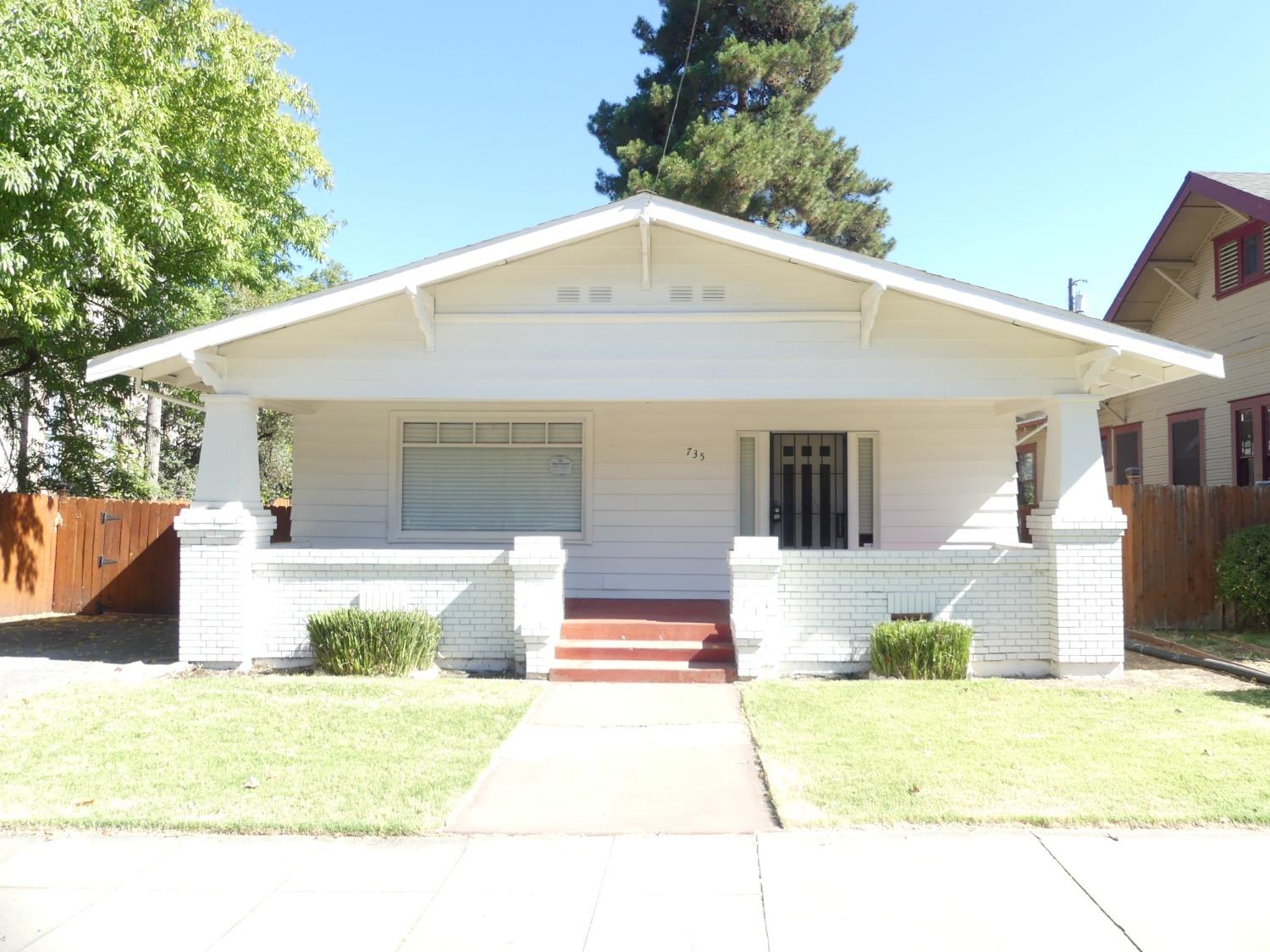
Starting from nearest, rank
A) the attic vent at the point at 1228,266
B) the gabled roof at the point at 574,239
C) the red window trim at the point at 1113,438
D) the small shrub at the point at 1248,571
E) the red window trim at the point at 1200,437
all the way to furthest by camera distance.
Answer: the gabled roof at the point at 574,239
the small shrub at the point at 1248,571
the attic vent at the point at 1228,266
the red window trim at the point at 1200,437
the red window trim at the point at 1113,438

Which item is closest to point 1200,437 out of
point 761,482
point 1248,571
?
point 1248,571

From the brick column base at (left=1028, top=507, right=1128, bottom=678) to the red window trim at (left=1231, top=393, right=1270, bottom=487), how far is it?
6.94 m

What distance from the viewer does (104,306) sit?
11.8m

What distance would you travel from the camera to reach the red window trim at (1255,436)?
527 inches

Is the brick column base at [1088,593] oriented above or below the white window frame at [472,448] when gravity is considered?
below

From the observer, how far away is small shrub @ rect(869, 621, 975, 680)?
8.14m

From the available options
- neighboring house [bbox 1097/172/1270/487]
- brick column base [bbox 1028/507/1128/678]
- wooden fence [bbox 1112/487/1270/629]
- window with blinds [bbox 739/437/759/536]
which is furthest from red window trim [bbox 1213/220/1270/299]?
window with blinds [bbox 739/437/759/536]

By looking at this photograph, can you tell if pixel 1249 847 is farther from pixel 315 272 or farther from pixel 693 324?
pixel 315 272

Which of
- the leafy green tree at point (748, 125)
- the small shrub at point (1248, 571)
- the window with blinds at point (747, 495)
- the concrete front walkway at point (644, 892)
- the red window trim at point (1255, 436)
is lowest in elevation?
the concrete front walkway at point (644, 892)

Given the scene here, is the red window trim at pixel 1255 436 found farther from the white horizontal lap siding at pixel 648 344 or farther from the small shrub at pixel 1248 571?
the white horizontal lap siding at pixel 648 344

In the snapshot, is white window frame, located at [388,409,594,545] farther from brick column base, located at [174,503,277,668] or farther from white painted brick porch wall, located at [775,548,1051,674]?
white painted brick porch wall, located at [775,548,1051,674]

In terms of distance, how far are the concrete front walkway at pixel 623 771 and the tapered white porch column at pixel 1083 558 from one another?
3.31 metres

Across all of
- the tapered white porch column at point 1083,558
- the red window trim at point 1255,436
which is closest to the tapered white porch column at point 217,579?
the tapered white porch column at point 1083,558

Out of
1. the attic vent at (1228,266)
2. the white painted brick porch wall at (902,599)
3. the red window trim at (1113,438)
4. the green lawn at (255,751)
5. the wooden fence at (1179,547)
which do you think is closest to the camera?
the green lawn at (255,751)
